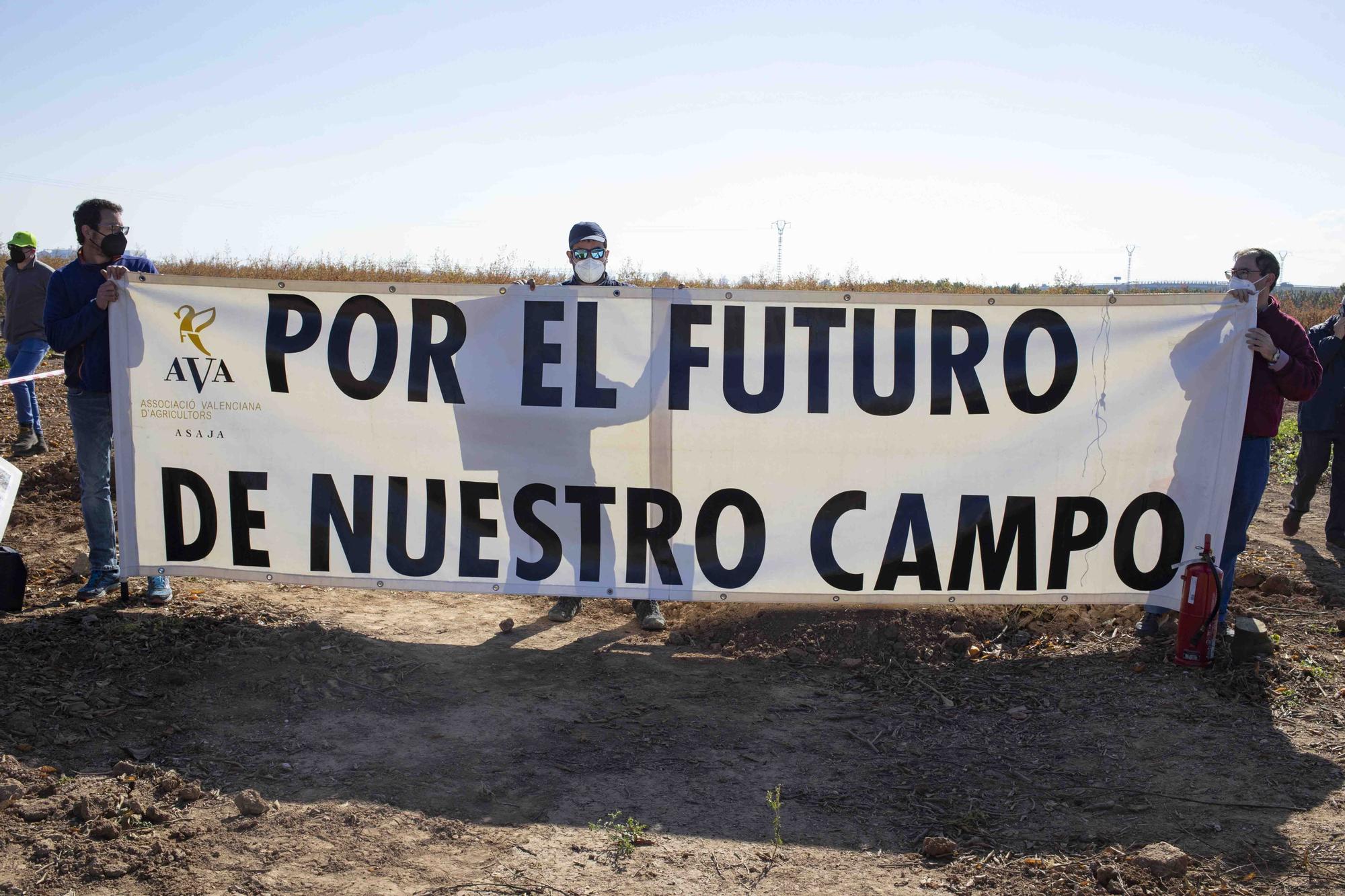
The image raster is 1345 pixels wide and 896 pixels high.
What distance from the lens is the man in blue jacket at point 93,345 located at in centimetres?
542

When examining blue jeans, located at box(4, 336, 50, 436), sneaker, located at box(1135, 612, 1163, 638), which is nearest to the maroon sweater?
sneaker, located at box(1135, 612, 1163, 638)

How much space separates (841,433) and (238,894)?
3.46 m

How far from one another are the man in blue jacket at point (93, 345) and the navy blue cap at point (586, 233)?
2.41 meters

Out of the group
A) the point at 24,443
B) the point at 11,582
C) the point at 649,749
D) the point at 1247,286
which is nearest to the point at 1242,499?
the point at 1247,286

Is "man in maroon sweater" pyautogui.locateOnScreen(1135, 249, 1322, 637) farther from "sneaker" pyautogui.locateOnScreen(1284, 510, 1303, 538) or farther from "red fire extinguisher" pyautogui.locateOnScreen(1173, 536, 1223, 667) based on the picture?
"sneaker" pyautogui.locateOnScreen(1284, 510, 1303, 538)

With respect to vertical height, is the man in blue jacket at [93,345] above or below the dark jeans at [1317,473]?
above

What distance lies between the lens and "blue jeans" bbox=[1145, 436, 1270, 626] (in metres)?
5.22

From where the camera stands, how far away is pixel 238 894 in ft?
10.4

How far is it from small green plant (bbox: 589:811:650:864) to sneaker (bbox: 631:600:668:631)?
214 cm

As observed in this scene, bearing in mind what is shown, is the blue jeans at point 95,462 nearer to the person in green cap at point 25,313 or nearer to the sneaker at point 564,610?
the sneaker at point 564,610

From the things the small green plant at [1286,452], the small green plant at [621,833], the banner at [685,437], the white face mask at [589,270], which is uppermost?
the white face mask at [589,270]

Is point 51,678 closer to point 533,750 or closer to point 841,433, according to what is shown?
point 533,750

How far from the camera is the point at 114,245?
5.55 m

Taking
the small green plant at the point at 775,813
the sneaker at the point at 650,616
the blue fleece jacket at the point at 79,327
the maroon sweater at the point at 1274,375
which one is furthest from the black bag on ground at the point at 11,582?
the maroon sweater at the point at 1274,375
